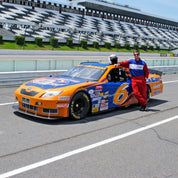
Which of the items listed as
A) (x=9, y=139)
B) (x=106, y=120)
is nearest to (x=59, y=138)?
(x=9, y=139)

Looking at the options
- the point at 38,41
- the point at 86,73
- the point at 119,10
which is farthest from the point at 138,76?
the point at 119,10

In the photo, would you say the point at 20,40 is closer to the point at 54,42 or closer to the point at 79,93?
the point at 54,42

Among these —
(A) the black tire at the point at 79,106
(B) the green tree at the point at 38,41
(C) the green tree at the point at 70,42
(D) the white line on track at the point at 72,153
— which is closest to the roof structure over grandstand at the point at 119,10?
(C) the green tree at the point at 70,42

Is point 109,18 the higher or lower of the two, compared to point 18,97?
higher

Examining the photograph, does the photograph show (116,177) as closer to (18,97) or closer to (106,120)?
(106,120)

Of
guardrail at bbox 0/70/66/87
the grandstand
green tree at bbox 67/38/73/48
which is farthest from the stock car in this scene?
green tree at bbox 67/38/73/48

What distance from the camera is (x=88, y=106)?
665cm

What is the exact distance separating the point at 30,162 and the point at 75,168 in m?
0.69

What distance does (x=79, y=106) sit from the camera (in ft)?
21.4

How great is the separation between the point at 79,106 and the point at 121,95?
1565mm

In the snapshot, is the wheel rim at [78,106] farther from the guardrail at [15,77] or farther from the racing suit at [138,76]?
the guardrail at [15,77]

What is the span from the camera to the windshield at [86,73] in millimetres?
7138

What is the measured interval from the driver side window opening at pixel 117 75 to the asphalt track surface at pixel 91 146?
94 centimetres

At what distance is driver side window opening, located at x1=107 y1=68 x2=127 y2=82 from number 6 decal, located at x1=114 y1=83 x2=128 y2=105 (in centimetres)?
20
